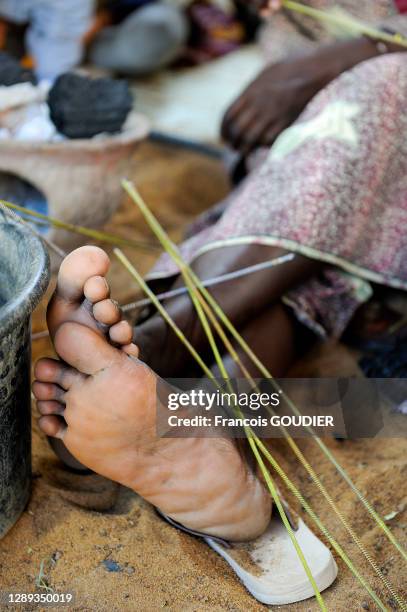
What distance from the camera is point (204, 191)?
8.43 feet

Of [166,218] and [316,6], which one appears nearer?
[316,6]

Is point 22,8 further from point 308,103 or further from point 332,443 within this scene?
point 332,443

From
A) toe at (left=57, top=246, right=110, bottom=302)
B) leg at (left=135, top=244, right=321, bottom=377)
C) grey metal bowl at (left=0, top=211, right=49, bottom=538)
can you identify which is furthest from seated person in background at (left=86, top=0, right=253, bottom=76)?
toe at (left=57, top=246, right=110, bottom=302)

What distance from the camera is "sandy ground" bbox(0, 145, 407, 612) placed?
1074mm

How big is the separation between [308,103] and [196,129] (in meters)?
1.43

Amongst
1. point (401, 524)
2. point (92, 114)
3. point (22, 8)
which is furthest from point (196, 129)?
point (401, 524)

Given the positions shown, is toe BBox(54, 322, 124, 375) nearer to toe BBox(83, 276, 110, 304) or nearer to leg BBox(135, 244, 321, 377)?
toe BBox(83, 276, 110, 304)

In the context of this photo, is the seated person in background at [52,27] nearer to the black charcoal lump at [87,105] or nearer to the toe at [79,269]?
the black charcoal lump at [87,105]

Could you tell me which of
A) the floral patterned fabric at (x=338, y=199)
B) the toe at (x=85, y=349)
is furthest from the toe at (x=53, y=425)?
the floral patterned fabric at (x=338, y=199)

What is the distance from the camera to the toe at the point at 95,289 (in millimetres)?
922

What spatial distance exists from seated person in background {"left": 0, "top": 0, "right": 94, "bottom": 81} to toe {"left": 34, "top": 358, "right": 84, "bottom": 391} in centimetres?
213

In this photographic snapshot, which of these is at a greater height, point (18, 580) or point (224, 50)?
point (18, 580)

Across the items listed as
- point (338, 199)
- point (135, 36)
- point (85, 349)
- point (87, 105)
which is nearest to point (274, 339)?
point (338, 199)

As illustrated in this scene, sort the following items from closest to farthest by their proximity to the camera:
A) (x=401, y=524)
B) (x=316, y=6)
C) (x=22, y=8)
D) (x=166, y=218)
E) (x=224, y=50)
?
1. (x=401, y=524)
2. (x=316, y=6)
3. (x=166, y=218)
4. (x=22, y=8)
5. (x=224, y=50)
